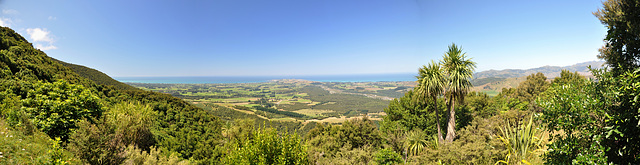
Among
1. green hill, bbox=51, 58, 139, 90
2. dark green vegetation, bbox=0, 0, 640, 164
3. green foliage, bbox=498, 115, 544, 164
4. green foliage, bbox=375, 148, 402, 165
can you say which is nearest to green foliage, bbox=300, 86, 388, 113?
dark green vegetation, bbox=0, 0, 640, 164

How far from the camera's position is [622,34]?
2.69 meters

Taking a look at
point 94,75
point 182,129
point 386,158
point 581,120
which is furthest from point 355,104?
point 581,120

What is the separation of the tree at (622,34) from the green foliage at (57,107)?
1440 cm

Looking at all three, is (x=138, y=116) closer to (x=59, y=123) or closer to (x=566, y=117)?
(x=59, y=123)

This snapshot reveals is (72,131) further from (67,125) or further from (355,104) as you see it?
(355,104)

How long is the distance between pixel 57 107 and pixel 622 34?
49.1 ft

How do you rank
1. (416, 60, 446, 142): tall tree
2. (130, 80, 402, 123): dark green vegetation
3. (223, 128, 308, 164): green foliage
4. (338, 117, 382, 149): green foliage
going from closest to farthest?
(223, 128, 308, 164): green foliage < (416, 60, 446, 142): tall tree < (338, 117, 382, 149): green foliage < (130, 80, 402, 123): dark green vegetation

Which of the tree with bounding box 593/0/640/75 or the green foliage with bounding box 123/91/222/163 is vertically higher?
the tree with bounding box 593/0/640/75

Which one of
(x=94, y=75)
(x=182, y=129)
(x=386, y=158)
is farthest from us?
(x=94, y=75)

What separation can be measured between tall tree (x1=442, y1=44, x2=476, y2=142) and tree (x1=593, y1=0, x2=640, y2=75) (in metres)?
6.67

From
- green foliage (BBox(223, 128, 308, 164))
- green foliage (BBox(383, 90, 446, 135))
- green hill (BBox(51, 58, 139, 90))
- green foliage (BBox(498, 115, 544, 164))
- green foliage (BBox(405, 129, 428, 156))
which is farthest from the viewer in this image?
green hill (BBox(51, 58, 139, 90))

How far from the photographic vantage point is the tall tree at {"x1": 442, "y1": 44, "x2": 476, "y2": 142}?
9.43 m

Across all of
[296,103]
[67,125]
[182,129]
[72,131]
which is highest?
[67,125]

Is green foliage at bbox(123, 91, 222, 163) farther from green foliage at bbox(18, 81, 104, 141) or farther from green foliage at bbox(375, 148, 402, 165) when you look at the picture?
green foliage at bbox(375, 148, 402, 165)
